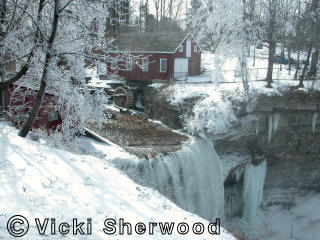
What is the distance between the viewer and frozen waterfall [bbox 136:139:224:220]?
13.1 meters

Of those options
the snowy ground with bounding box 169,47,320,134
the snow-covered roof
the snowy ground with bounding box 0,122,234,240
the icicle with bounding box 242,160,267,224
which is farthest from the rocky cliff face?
the snowy ground with bounding box 0,122,234,240

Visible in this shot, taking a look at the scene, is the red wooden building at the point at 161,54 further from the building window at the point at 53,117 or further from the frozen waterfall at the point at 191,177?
the building window at the point at 53,117

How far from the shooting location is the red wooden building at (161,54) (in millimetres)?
27219

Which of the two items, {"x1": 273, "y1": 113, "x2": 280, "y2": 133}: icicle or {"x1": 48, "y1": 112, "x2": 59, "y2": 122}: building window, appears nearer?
{"x1": 48, "y1": 112, "x2": 59, "y2": 122}: building window

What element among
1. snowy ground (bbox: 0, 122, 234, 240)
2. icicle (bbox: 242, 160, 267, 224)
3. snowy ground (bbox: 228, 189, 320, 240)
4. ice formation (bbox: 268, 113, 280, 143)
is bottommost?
snowy ground (bbox: 228, 189, 320, 240)

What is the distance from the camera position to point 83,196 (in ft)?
23.3

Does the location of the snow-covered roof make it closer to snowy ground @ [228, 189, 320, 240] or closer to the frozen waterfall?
the frozen waterfall

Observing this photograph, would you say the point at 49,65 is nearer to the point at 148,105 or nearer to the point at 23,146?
the point at 23,146

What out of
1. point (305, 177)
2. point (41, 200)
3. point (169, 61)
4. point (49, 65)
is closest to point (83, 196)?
point (41, 200)

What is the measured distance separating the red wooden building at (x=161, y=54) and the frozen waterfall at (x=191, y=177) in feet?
37.5

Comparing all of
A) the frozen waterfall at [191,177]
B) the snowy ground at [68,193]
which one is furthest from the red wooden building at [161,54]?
the snowy ground at [68,193]

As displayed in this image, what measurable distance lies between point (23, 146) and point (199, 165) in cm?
833

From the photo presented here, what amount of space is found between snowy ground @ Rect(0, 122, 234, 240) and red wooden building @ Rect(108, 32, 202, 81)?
59.3 feet

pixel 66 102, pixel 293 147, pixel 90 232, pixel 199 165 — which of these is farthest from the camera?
pixel 293 147
